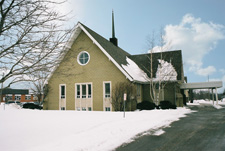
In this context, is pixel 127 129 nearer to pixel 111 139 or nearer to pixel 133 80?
pixel 111 139

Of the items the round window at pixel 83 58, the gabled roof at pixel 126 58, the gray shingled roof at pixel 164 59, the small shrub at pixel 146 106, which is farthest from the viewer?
the gray shingled roof at pixel 164 59

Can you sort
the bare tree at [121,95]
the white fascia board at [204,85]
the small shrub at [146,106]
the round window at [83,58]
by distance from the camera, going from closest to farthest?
1. the small shrub at [146,106]
2. the bare tree at [121,95]
3. the round window at [83,58]
4. the white fascia board at [204,85]

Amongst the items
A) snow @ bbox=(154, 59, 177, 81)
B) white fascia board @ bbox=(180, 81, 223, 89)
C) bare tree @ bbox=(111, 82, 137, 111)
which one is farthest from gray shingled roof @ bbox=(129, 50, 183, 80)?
bare tree @ bbox=(111, 82, 137, 111)

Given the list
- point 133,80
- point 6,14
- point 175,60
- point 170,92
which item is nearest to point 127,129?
point 6,14

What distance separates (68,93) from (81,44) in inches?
234

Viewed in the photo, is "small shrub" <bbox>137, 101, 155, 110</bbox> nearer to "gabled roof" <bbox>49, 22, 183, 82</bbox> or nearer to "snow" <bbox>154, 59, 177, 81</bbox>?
"gabled roof" <bbox>49, 22, 183, 82</bbox>

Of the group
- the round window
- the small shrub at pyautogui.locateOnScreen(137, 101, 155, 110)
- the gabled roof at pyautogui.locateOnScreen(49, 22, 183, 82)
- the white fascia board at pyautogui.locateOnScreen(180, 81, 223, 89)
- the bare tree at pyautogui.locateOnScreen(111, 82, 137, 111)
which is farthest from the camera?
the white fascia board at pyautogui.locateOnScreen(180, 81, 223, 89)

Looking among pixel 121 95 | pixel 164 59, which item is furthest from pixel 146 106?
pixel 164 59

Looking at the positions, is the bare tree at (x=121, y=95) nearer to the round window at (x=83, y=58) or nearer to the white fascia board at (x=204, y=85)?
the round window at (x=83, y=58)

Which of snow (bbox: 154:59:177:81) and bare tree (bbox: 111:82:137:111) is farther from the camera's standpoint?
snow (bbox: 154:59:177:81)

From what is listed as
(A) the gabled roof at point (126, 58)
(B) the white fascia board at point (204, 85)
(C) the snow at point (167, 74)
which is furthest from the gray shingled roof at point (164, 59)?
(B) the white fascia board at point (204, 85)

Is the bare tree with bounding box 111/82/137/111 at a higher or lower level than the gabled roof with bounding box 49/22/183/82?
lower

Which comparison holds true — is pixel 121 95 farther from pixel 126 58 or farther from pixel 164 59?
pixel 164 59

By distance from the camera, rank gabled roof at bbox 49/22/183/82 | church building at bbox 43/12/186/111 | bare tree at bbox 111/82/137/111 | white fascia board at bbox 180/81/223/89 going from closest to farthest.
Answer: bare tree at bbox 111/82/137/111 < gabled roof at bbox 49/22/183/82 < church building at bbox 43/12/186/111 < white fascia board at bbox 180/81/223/89
